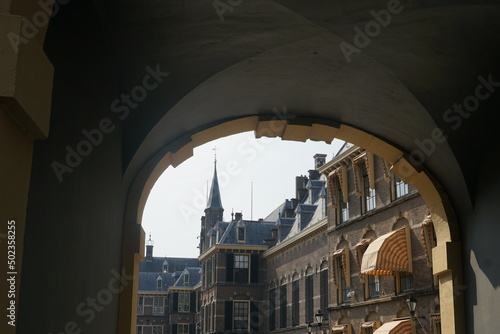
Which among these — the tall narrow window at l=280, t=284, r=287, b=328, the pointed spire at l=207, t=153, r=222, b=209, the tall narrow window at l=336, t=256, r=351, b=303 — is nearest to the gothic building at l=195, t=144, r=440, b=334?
the tall narrow window at l=336, t=256, r=351, b=303

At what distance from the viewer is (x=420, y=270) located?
800 inches

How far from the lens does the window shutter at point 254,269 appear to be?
142 ft

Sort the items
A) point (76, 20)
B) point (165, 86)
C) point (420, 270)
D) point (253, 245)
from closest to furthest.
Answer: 1. point (76, 20)
2. point (165, 86)
3. point (420, 270)
4. point (253, 245)

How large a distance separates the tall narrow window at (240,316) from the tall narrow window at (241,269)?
1.60 m

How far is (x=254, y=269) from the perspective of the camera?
143 ft

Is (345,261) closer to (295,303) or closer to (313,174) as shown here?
(295,303)

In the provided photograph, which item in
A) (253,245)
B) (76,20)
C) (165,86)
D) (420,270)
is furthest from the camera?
(253,245)

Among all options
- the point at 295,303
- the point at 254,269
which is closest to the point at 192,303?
the point at 254,269

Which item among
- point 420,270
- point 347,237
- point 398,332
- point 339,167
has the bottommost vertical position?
point 398,332

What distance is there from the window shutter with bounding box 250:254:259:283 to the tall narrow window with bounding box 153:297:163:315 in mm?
31616

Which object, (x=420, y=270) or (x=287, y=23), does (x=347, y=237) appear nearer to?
(x=420, y=270)

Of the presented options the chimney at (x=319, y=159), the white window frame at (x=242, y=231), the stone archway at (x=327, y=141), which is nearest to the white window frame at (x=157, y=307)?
the white window frame at (x=242, y=231)

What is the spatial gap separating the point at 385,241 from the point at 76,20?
17.7 metres

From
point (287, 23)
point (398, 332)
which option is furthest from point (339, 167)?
point (287, 23)
